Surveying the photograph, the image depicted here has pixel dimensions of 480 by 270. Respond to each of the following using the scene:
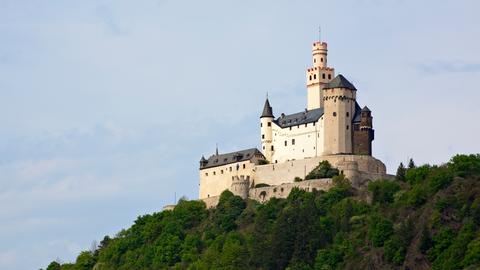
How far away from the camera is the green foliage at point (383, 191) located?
477 feet

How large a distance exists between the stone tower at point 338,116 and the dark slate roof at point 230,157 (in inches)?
324

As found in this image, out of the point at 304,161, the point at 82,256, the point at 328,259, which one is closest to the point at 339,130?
the point at 304,161

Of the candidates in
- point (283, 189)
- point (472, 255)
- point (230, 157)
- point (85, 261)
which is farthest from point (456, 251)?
point (85, 261)

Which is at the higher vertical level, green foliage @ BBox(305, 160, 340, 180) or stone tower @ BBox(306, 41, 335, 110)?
stone tower @ BBox(306, 41, 335, 110)

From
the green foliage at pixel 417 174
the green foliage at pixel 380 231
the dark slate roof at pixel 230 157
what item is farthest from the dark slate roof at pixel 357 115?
Result: the green foliage at pixel 380 231

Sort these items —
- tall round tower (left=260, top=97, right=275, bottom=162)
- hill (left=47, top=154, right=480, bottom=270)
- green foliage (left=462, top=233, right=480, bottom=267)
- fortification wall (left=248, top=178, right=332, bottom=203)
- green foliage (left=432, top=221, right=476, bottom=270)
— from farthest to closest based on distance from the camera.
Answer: tall round tower (left=260, top=97, right=275, bottom=162) → fortification wall (left=248, top=178, right=332, bottom=203) → hill (left=47, top=154, right=480, bottom=270) → green foliage (left=432, top=221, right=476, bottom=270) → green foliage (left=462, top=233, right=480, bottom=267)

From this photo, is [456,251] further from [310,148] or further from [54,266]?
[54,266]

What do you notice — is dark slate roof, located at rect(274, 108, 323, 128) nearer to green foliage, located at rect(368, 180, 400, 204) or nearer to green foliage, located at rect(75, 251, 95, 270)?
green foliage, located at rect(368, 180, 400, 204)

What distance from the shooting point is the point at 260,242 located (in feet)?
473

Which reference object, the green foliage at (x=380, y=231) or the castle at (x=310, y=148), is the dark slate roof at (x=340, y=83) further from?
the green foliage at (x=380, y=231)

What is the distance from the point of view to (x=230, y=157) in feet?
522

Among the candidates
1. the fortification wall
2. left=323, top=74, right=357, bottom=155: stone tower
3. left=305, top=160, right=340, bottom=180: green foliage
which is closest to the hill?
the fortification wall

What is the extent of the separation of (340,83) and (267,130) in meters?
9.12

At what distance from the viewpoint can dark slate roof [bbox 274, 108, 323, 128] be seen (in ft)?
502
